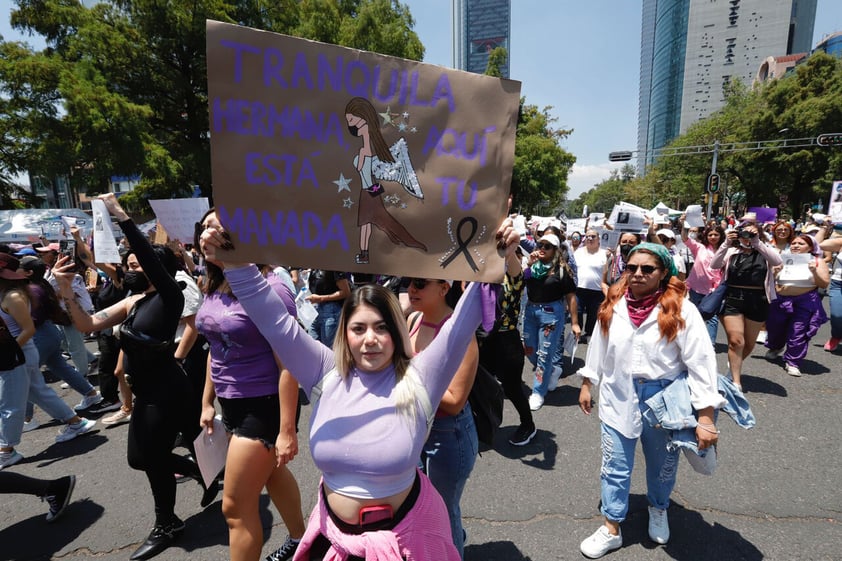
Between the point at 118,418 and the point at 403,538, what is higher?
the point at 403,538

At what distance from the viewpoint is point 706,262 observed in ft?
21.5

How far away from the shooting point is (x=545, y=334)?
15.7 feet

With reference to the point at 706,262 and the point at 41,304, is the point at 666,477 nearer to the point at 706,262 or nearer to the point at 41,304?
the point at 706,262

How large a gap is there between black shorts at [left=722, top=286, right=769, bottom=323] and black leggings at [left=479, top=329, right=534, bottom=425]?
9.65ft

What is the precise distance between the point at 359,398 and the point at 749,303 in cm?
515

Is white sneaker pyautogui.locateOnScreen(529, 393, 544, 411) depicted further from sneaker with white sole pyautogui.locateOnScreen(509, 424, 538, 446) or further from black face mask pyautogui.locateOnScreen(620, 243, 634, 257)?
black face mask pyautogui.locateOnScreen(620, 243, 634, 257)

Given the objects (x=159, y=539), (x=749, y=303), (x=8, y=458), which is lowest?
(x=8, y=458)

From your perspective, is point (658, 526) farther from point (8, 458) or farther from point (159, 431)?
point (8, 458)

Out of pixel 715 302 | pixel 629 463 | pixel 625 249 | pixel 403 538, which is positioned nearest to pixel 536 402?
pixel 629 463

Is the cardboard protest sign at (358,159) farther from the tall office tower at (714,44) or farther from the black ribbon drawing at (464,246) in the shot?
the tall office tower at (714,44)

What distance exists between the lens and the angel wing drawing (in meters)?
1.55

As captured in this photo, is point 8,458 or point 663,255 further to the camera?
point 8,458

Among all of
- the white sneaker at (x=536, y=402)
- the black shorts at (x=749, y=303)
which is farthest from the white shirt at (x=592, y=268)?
the white sneaker at (x=536, y=402)

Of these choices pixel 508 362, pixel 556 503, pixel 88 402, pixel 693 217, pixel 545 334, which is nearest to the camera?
pixel 556 503
